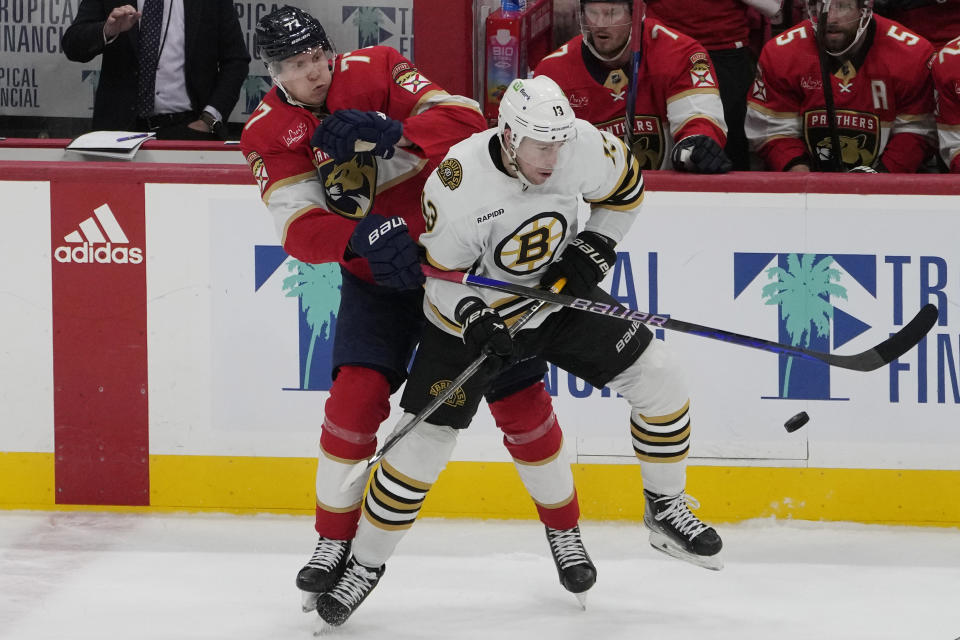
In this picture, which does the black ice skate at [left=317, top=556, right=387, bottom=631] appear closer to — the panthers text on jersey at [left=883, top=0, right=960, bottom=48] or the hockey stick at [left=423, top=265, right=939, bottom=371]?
the hockey stick at [left=423, top=265, right=939, bottom=371]

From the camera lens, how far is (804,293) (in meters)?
3.56

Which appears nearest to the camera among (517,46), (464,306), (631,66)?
(464,306)

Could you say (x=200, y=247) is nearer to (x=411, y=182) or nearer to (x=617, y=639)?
(x=411, y=182)

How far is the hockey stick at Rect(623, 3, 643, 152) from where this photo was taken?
3.79 m

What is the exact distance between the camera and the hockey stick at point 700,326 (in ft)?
9.11

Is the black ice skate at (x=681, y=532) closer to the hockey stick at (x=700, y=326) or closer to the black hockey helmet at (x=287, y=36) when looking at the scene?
the hockey stick at (x=700, y=326)

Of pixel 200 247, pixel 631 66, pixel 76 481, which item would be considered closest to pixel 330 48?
pixel 200 247

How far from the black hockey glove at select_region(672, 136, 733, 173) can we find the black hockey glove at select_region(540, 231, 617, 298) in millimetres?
793

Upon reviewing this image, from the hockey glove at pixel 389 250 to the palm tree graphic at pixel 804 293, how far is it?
125cm

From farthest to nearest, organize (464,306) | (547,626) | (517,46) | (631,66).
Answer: (517,46) < (631,66) < (547,626) < (464,306)

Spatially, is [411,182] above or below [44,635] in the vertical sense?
above

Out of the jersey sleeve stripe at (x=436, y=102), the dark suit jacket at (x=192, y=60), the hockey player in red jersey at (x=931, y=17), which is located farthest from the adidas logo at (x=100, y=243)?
the hockey player in red jersey at (x=931, y=17)

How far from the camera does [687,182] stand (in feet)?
11.7

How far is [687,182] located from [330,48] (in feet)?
3.69
